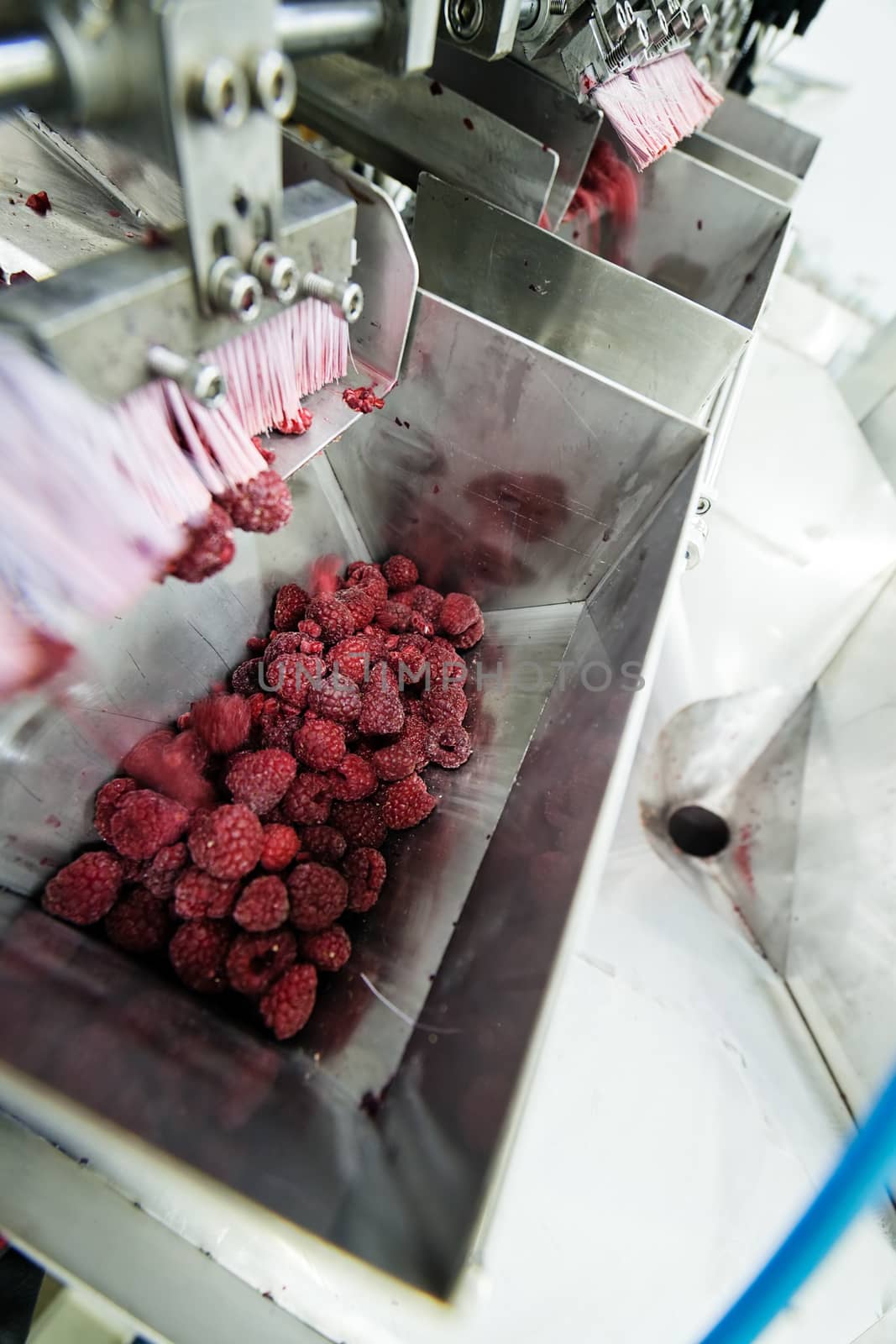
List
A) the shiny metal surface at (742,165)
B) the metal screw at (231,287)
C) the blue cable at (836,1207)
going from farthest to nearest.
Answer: the shiny metal surface at (742,165)
the metal screw at (231,287)
the blue cable at (836,1207)

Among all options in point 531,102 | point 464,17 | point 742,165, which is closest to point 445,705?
point 464,17

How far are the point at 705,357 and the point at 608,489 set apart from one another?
32 cm

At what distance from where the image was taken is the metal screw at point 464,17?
766mm

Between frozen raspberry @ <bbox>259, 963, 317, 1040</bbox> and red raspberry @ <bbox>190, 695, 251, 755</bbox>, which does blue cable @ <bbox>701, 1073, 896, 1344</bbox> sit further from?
red raspberry @ <bbox>190, 695, 251, 755</bbox>

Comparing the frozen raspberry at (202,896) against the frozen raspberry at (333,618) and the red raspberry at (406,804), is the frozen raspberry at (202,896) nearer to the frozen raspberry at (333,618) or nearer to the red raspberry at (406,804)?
the red raspberry at (406,804)

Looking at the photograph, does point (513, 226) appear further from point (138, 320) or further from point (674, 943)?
point (674, 943)

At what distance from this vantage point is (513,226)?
1.05 metres

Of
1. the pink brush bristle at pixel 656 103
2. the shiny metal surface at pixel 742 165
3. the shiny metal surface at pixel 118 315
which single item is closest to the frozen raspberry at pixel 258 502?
the shiny metal surface at pixel 118 315

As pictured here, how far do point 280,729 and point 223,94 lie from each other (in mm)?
714

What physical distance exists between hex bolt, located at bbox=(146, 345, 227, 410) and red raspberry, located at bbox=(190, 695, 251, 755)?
485mm

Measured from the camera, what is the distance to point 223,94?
0.45 meters

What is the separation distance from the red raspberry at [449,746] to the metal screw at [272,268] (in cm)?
63

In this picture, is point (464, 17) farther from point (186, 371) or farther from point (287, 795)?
point (287, 795)

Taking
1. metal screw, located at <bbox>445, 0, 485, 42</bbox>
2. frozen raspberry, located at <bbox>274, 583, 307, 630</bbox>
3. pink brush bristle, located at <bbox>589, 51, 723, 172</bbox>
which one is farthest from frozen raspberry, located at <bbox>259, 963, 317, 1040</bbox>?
pink brush bristle, located at <bbox>589, 51, 723, 172</bbox>
